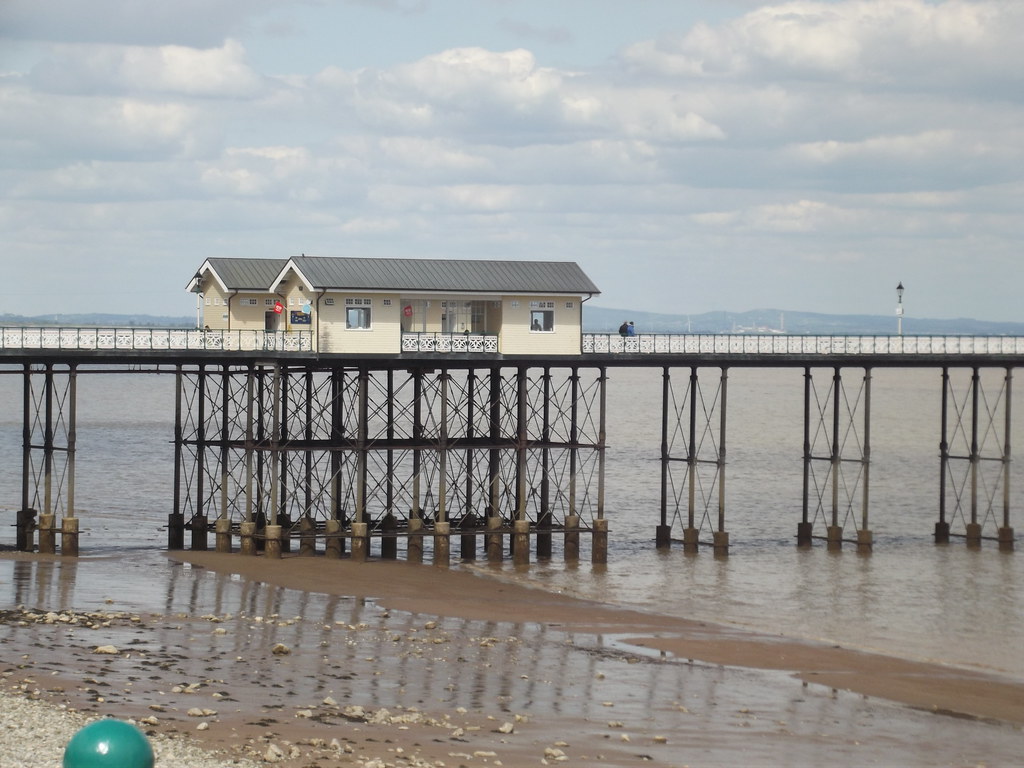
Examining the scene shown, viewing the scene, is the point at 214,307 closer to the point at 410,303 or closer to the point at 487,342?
the point at 410,303

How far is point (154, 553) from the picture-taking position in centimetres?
3922

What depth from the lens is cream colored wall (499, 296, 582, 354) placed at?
4053 cm

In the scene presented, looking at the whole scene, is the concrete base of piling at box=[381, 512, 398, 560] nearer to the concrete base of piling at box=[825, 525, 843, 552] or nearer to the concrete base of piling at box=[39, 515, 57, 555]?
the concrete base of piling at box=[39, 515, 57, 555]

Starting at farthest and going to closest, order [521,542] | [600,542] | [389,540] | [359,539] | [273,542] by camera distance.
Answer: [389,540], [600,542], [521,542], [359,539], [273,542]

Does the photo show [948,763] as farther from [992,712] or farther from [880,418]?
[880,418]

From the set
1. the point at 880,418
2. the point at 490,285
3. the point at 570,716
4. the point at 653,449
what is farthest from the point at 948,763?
the point at 880,418

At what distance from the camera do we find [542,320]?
41000 mm

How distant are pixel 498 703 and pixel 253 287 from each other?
866 inches

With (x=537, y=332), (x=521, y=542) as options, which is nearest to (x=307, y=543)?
(x=521, y=542)

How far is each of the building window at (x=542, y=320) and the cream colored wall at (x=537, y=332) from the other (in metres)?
0.09

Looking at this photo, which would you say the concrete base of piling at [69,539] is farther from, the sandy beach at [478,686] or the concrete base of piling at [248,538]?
the sandy beach at [478,686]

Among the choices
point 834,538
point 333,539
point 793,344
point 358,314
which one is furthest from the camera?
point 834,538

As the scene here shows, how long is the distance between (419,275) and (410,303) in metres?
1.07

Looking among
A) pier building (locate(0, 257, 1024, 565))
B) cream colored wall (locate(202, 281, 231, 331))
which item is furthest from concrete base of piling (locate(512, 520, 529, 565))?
cream colored wall (locate(202, 281, 231, 331))
